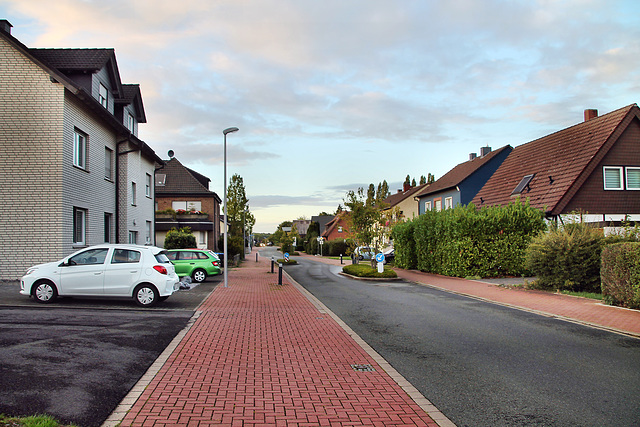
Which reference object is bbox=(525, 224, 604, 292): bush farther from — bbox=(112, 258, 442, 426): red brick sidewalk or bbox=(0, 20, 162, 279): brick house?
bbox=(0, 20, 162, 279): brick house

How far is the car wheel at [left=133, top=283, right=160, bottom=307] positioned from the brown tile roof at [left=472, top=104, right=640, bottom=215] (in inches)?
700

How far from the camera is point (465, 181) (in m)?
39.2

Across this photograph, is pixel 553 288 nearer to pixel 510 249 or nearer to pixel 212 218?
pixel 510 249

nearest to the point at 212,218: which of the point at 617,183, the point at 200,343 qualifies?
the point at 617,183

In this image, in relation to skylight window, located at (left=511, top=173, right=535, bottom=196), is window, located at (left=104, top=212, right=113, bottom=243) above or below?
below

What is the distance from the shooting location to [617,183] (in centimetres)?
2406

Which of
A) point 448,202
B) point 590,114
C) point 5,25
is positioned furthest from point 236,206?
point 5,25

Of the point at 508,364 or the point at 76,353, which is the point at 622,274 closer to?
the point at 508,364

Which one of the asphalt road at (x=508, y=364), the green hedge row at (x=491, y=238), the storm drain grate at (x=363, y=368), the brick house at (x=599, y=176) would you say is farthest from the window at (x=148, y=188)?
the storm drain grate at (x=363, y=368)

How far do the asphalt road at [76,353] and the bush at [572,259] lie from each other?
40.2 feet

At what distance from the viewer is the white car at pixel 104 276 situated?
38.6 feet

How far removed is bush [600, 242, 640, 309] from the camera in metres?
11.9

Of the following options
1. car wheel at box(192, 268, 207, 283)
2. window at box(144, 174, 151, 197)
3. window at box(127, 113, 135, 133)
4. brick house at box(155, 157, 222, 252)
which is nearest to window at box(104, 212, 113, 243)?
car wheel at box(192, 268, 207, 283)

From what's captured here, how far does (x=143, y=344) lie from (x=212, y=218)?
3892 cm
